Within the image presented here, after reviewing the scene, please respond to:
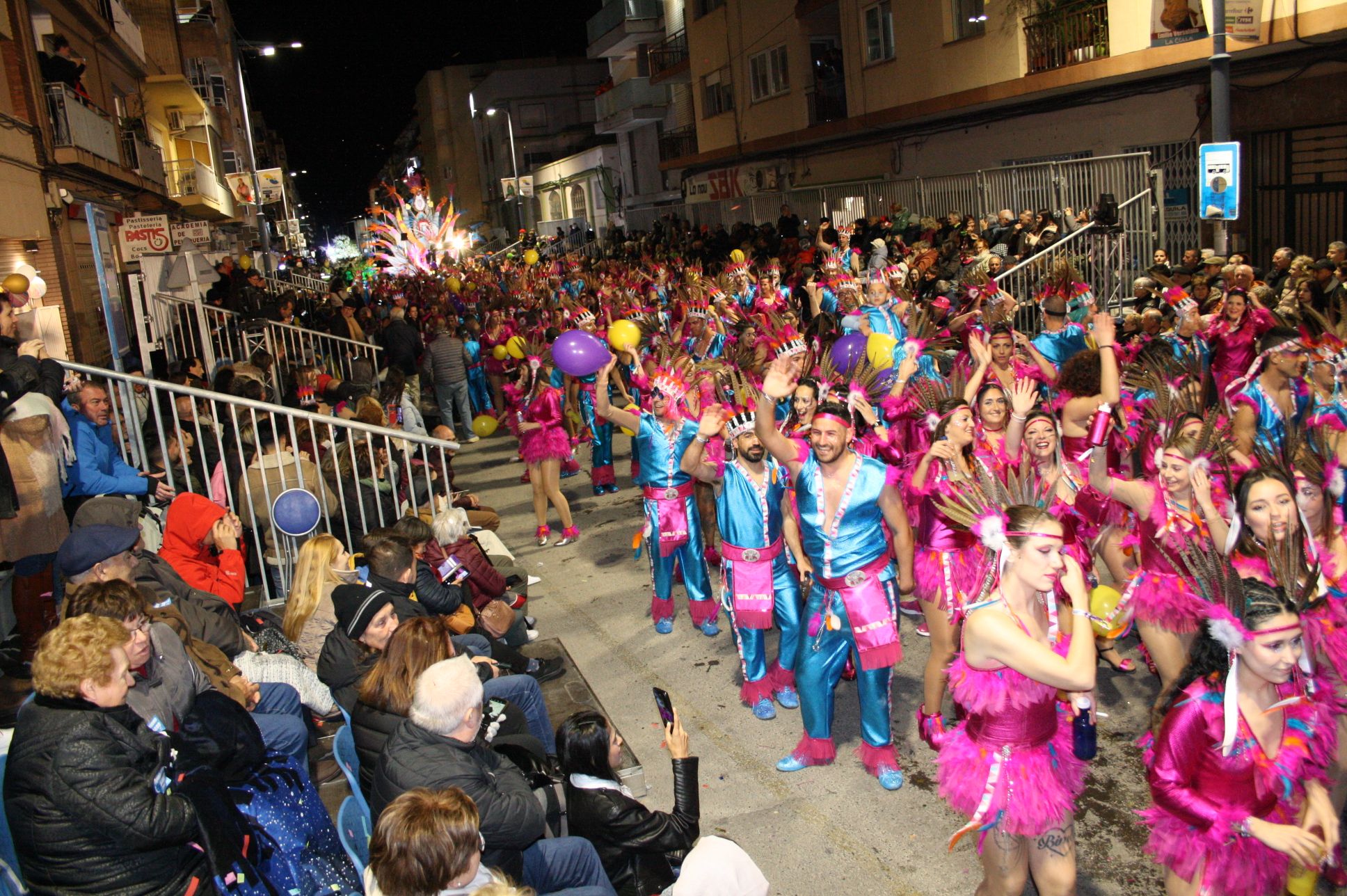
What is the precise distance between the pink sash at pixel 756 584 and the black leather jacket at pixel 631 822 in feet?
6.30

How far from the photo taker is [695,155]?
30922 mm

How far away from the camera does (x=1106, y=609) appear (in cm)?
519

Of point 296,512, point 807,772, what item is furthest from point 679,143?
point 807,772

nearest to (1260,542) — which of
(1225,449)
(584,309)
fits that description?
(1225,449)

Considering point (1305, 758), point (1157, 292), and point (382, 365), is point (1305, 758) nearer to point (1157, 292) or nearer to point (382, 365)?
point (1157, 292)

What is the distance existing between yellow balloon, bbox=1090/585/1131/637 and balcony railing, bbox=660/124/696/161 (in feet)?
93.8

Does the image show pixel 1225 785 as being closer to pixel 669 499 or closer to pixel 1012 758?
pixel 1012 758

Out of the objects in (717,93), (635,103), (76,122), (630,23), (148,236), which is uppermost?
(630,23)

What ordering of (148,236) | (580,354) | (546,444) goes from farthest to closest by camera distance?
(148,236) → (546,444) → (580,354)

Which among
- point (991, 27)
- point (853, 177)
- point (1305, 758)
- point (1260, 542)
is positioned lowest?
point (1305, 758)

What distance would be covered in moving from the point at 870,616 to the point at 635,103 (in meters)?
34.5

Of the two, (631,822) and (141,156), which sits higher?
(141,156)

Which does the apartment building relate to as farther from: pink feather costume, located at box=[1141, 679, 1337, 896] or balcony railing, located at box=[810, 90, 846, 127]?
pink feather costume, located at box=[1141, 679, 1337, 896]

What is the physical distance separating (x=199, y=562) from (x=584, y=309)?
6.42 meters
